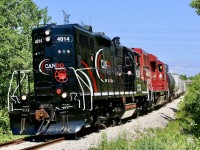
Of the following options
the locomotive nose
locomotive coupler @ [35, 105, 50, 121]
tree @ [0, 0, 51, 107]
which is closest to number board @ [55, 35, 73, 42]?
the locomotive nose

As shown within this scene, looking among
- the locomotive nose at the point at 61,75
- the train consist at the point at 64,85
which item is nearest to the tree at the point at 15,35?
the train consist at the point at 64,85

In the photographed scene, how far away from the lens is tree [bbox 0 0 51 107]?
2362cm

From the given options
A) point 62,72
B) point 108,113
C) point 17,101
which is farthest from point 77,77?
point 108,113

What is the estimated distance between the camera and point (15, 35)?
24547 mm

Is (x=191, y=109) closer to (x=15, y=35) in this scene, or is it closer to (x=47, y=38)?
(x=47, y=38)

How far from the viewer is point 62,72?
13.1 m

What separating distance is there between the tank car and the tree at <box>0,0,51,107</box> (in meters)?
9.38

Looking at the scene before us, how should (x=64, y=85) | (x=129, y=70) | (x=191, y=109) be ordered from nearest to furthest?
1. (x=64, y=85)
2. (x=129, y=70)
3. (x=191, y=109)

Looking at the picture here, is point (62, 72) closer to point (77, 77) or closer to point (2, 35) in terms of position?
point (77, 77)

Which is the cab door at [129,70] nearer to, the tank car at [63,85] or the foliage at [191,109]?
the tank car at [63,85]

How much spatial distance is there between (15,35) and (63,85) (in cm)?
1265

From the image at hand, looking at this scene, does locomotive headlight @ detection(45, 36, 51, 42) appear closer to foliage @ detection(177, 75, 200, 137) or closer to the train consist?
the train consist

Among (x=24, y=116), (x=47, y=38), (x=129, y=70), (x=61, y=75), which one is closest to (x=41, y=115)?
(x=24, y=116)

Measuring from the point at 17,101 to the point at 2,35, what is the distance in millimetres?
11550
